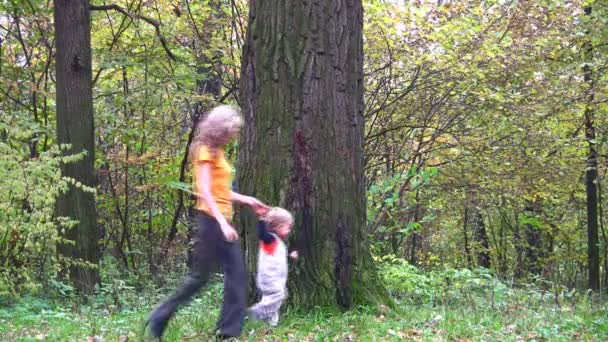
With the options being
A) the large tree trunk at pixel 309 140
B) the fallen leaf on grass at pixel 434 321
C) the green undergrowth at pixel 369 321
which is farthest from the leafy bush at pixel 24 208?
the fallen leaf on grass at pixel 434 321

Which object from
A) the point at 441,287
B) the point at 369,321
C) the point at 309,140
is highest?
the point at 309,140

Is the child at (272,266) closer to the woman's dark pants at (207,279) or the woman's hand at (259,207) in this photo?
the woman's hand at (259,207)

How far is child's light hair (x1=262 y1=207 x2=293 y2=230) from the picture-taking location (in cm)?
506

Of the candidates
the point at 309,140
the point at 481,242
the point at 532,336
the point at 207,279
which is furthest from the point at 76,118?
the point at 481,242

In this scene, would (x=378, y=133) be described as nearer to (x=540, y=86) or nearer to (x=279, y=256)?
(x=540, y=86)

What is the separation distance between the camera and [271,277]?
5.16 meters

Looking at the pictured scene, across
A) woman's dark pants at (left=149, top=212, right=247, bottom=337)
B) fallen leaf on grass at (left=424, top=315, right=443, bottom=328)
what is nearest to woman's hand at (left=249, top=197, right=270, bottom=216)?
woman's dark pants at (left=149, top=212, right=247, bottom=337)

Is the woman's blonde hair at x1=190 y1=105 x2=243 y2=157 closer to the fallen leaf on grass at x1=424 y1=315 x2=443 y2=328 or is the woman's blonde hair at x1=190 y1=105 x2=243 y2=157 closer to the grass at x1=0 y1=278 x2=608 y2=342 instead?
the grass at x1=0 y1=278 x2=608 y2=342

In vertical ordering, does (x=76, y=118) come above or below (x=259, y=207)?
above

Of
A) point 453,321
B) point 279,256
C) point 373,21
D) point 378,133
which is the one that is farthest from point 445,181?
point 279,256

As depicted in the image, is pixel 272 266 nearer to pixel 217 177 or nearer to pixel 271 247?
pixel 271 247

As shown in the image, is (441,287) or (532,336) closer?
(532,336)

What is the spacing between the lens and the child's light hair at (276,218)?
506 cm

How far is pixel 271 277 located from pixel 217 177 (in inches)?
47.3
